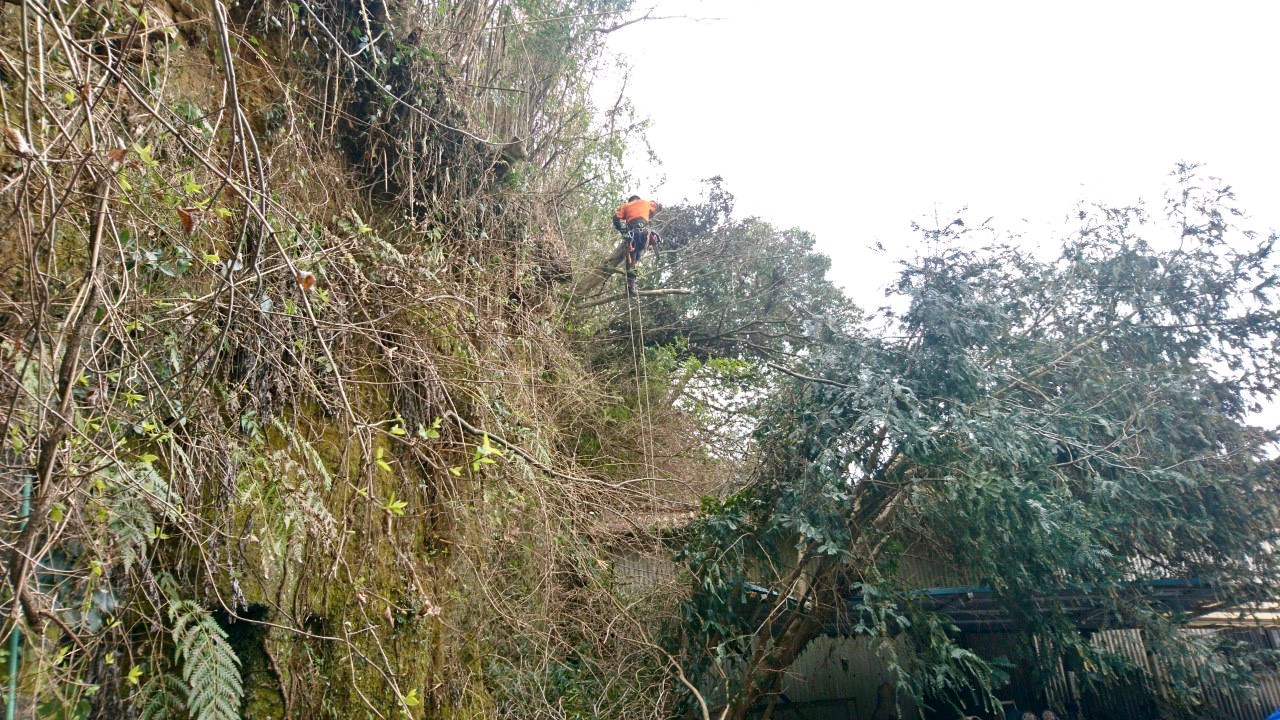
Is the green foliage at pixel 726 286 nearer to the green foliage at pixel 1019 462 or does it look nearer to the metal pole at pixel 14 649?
the green foliage at pixel 1019 462

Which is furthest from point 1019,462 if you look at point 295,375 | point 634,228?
point 295,375

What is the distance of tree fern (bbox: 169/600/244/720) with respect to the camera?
2.78 m

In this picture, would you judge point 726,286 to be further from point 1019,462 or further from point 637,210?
point 1019,462

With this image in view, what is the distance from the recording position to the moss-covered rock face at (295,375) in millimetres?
2266

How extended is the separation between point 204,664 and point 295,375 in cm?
145

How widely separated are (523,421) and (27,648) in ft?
10.3

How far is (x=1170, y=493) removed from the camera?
6289 millimetres

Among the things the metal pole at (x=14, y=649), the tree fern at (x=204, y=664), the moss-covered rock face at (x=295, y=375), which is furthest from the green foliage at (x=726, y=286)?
the metal pole at (x=14, y=649)

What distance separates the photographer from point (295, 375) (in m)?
3.72

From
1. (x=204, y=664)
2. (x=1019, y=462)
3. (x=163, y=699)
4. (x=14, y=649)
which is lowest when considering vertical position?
(x=163, y=699)

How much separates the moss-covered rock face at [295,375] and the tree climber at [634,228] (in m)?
0.86

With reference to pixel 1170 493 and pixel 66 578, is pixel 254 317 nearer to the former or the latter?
pixel 66 578

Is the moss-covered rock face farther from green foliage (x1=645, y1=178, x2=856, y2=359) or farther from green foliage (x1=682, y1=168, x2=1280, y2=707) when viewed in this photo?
green foliage (x1=645, y1=178, x2=856, y2=359)

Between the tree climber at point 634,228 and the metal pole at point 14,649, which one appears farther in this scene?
the tree climber at point 634,228
